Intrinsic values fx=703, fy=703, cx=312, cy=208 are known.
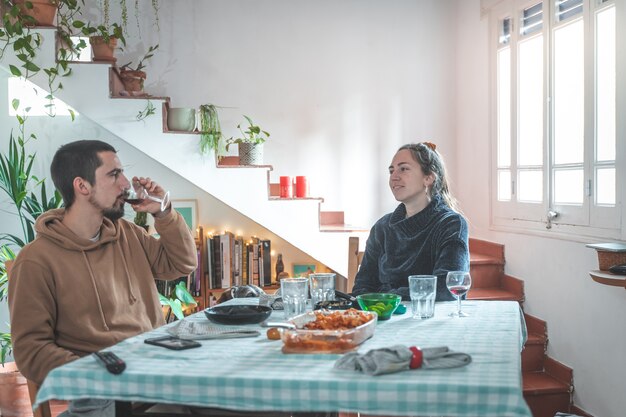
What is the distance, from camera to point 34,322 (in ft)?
7.06

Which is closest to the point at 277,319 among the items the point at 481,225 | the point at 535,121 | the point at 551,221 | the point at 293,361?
the point at 293,361

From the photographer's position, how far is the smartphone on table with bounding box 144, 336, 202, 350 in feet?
5.78

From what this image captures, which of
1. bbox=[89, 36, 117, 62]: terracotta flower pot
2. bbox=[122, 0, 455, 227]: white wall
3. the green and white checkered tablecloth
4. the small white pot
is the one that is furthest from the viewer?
bbox=[122, 0, 455, 227]: white wall

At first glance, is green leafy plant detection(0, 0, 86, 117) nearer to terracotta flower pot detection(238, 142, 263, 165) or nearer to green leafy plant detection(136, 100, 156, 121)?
green leafy plant detection(136, 100, 156, 121)

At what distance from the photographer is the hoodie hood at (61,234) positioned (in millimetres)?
2301

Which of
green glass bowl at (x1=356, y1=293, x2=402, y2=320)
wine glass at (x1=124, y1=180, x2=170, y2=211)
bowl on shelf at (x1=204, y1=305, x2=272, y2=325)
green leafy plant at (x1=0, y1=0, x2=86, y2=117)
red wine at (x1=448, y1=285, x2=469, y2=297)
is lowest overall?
bowl on shelf at (x1=204, y1=305, x2=272, y2=325)

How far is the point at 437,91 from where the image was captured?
5.28 m

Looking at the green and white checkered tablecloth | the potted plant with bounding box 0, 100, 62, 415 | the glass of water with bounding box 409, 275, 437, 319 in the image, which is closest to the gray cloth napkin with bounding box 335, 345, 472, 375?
the green and white checkered tablecloth

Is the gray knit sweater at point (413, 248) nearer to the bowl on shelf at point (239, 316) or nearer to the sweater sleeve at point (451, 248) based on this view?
the sweater sleeve at point (451, 248)

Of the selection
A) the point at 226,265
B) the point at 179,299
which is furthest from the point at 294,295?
the point at 226,265

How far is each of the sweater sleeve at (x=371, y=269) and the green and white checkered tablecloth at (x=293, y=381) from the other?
123cm

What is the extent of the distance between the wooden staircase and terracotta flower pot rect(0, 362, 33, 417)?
258 cm

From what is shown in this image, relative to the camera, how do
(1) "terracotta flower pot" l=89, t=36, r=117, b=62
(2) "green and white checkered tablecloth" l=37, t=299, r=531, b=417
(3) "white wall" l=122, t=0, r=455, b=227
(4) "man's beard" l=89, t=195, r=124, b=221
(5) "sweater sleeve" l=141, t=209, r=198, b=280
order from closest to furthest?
(2) "green and white checkered tablecloth" l=37, t=299, r=531, b=417 → (4) "man's beard" l=89, t=195, r=124, b=221 → (5) "sweater sleeve" l=141, t=209, r=198, b=280 → (1) "terracotta flower pot" l=89, t=36, r=117, b=62 → (3) "white wall" l=122, t=0, r=455, b=227

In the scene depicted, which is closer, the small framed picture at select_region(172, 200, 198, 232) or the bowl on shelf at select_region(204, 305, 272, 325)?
the bowl on shelf at select_region(204, 305, 272, 325)
